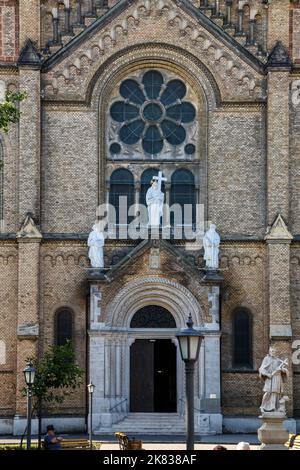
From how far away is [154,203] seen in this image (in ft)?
135

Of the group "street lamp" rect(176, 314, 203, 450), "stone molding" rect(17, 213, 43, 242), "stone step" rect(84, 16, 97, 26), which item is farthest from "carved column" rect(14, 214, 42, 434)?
"street lamp" rect(176, 314, 203, 450)

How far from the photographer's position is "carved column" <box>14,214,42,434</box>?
40250mm

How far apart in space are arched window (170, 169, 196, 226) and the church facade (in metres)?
0.06

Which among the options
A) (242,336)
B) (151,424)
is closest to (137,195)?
(242,336)

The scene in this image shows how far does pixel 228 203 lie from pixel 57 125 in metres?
6.42

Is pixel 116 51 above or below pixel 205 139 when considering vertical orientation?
above

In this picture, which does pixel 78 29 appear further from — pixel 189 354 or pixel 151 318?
pixel 189 354

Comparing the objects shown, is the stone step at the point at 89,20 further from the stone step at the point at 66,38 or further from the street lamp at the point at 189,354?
the street lamp at the point at 189,354

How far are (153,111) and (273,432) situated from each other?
681 inches

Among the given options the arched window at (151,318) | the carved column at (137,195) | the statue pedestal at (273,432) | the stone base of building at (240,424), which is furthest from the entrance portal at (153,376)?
the statue pedestal at (273,432)
